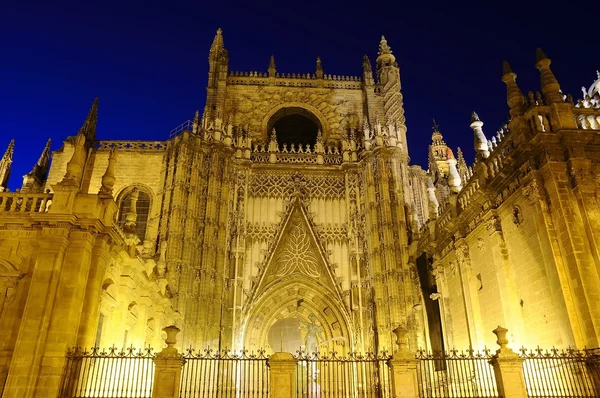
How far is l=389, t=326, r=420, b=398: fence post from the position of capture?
9453mm

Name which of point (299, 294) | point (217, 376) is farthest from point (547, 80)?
point (299, 294)

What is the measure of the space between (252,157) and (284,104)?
4.05 metres

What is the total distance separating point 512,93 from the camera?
1312 cm

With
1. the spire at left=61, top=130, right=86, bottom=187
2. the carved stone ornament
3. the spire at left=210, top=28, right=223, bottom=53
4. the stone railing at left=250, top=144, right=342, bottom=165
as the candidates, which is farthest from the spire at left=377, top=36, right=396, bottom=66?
the spire at left=61, top=130, right=86, bottom=187

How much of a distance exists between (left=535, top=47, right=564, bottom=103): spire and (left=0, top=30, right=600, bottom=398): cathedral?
3 cm

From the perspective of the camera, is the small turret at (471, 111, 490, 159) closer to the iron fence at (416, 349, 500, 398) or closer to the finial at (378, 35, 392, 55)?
the iron fence at (416, 349, 500, 398)

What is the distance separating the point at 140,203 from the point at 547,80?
17.3 metres

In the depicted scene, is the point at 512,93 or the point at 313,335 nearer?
the point at 512,93

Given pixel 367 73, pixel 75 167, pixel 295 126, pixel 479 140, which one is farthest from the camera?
pixel 295 126

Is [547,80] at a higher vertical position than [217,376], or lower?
higher

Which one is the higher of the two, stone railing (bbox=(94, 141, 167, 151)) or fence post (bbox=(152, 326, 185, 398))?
stone railing (bbox=(94, 141, 167, 151))

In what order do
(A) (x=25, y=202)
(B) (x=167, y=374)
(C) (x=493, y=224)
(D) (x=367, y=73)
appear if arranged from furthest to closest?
(D) (x=367, y=73)
(C) (x=493, y=224)
(A) (x=25, y=202)
(B) (x=167, y=374)

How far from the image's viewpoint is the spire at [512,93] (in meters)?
12.8

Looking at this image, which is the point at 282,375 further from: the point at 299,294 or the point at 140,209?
the point at 140,209
